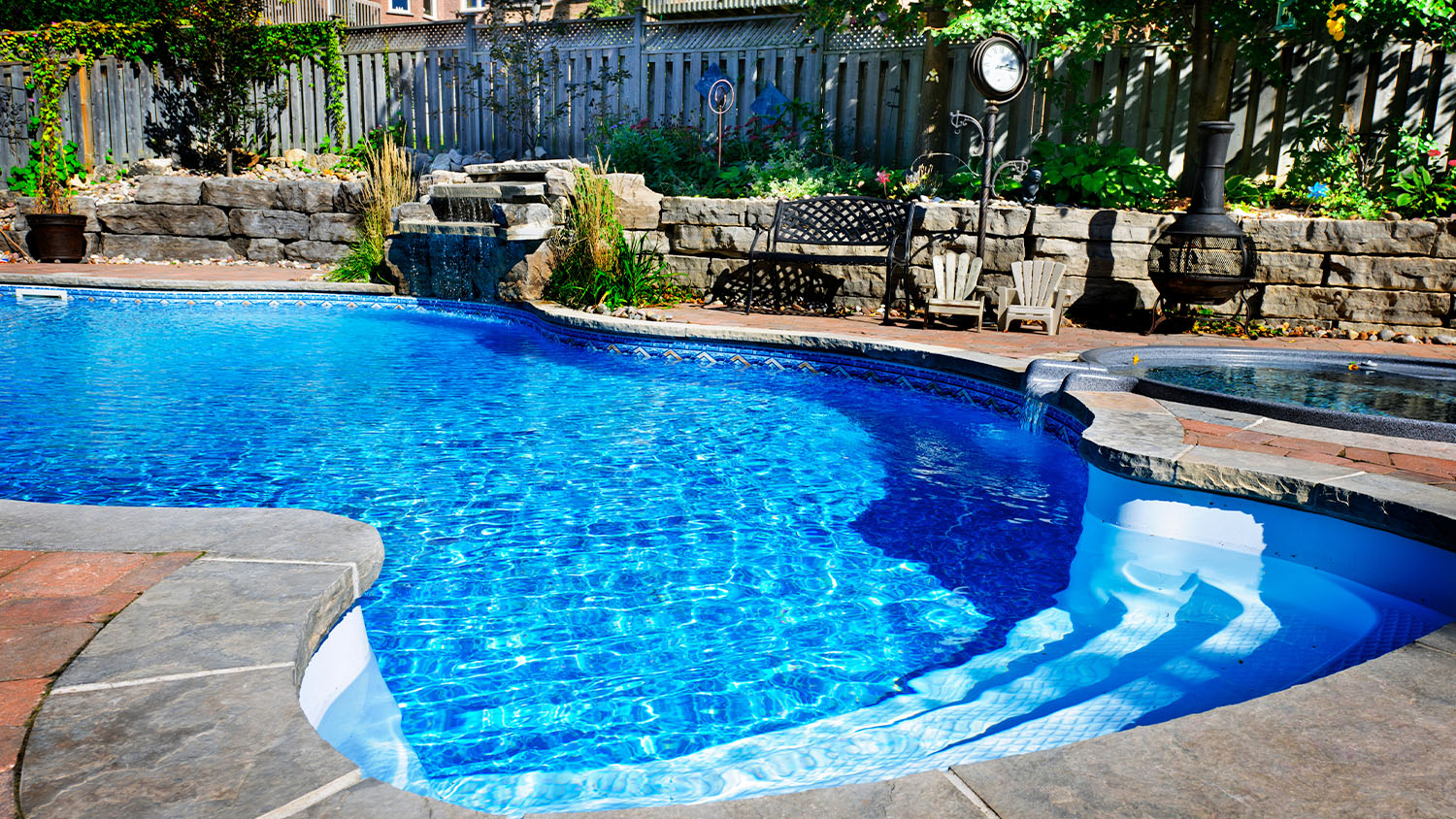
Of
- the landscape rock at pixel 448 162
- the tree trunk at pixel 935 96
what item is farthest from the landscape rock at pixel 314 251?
the tree trunk at pixel 935 96

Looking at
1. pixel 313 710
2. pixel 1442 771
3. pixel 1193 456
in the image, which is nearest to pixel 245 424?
pixel 313 710

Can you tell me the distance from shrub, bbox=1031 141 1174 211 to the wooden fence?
57 centimetres

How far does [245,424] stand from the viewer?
4.08 meters

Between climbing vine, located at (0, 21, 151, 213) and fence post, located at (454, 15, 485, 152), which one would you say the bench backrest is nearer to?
fence post, located at (454, 15, 485, 152)

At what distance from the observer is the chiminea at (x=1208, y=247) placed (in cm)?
591

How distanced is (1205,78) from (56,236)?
35.0 ft

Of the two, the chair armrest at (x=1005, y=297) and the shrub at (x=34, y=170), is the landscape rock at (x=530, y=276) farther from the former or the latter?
the shrub at (x=34, y=170)

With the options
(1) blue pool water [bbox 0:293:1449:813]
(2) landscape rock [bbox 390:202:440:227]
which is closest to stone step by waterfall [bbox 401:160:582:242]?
(2) landscape rock [bbox 390:202:440:227]

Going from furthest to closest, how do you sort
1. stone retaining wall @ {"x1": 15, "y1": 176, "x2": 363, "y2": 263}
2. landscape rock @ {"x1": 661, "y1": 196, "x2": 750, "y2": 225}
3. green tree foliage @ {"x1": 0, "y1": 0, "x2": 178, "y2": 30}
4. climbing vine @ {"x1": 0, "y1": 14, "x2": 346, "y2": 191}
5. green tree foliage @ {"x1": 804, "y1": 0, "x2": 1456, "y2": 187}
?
green tree foliage @ {"x1": 0, "y1": 0, "x2": 178, "y2": 30} < climbing vine @ {"x1": 0, "y1": 14, "x2": 346, "y2": 191} < stone retaining wall @ {"x1": 15, "y1": 176, "x2": 363, "y2": 263} < landscape rock @ {"x1": 661, "y1": 196, "x2": 750, "y2": 225} < green tree foliage @ {"x1": 804, "y1": 0, "x2": 1456, "y2": 187}

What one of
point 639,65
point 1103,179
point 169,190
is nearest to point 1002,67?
point 1103,179

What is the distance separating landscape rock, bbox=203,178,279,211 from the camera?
9773 mm

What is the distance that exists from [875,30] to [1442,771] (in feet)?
26.3

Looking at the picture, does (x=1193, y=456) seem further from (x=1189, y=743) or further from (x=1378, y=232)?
(x=1378, y=232)

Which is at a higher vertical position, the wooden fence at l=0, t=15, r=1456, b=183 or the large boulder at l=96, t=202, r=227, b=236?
the wooden fence at l=0, t=15, r=1456, b=183
